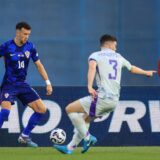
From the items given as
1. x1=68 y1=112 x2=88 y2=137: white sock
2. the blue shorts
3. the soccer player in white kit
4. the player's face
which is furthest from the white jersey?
the blue shorts

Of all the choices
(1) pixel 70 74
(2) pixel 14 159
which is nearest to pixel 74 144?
(2) pixel 14 159

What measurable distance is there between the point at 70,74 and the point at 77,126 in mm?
8163

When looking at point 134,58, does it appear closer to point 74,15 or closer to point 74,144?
point 74,15

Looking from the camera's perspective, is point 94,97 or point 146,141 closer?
point 94,97

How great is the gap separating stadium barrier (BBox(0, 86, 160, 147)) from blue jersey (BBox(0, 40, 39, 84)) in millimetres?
2060

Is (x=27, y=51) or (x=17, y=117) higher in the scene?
(x=27, y=51)

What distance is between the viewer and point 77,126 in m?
12.0

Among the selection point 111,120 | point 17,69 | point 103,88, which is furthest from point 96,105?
point 111,120

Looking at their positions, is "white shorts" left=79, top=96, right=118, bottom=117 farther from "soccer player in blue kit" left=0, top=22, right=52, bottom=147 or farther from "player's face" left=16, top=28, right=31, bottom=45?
"player's face" left=16, top=28, right=31, bottom=45

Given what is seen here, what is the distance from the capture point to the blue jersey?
505 inches

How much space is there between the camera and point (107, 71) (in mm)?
11867

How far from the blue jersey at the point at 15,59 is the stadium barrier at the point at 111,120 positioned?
6.76 feet

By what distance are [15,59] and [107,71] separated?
165 cm

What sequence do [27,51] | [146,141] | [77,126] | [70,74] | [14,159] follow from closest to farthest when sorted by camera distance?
[14,159], [77,126], [27,51], [146,141], [70,74]
